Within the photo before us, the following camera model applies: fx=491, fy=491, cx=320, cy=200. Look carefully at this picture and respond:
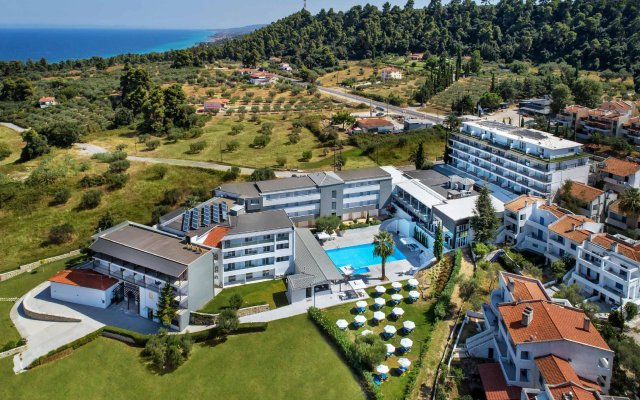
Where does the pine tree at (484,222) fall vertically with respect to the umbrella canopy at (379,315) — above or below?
above

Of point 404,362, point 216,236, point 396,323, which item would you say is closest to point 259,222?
point 216,236

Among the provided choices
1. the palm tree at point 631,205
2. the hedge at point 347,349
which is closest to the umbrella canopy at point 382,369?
the hedge at point 347,349

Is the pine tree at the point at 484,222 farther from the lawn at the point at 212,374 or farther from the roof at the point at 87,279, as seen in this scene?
the roof at the point at 87,279

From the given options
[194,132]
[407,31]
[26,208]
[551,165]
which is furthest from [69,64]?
[551,165]

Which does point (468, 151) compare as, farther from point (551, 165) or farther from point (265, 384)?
point (265, 384)

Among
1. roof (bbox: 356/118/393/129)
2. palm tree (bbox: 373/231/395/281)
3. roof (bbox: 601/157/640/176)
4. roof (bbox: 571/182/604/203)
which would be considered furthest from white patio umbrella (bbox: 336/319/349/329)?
roof (bbox: 356/118/393/129)

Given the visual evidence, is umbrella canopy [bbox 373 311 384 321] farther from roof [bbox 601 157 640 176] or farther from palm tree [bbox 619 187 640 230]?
roof [bbox 601 157 640 176]
